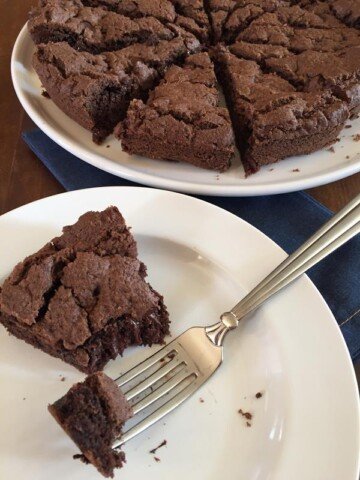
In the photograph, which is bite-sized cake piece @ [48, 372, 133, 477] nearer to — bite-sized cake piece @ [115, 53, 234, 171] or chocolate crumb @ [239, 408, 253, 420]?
chocolate crumb @ [239, 408, 253, 420]

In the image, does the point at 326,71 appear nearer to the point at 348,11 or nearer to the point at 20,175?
the point at 348,11

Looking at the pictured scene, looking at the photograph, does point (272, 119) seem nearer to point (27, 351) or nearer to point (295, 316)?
point (295, 316)

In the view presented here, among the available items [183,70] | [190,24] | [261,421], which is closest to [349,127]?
[183,70]

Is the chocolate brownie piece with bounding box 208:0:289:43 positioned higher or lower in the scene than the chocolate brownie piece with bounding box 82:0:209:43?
lower

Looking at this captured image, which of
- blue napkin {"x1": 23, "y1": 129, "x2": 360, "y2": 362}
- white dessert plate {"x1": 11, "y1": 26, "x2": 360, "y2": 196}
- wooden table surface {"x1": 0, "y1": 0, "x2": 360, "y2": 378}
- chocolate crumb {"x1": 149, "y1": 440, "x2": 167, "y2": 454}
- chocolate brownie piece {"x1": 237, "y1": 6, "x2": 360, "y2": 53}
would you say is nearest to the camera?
chocolate crumb {"x1": 149, "y1": 440, "x2": 167, "y2": 454}

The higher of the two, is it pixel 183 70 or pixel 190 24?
pixel 190 24

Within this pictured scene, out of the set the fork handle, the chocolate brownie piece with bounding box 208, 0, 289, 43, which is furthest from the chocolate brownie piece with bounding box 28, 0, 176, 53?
the fork handle
